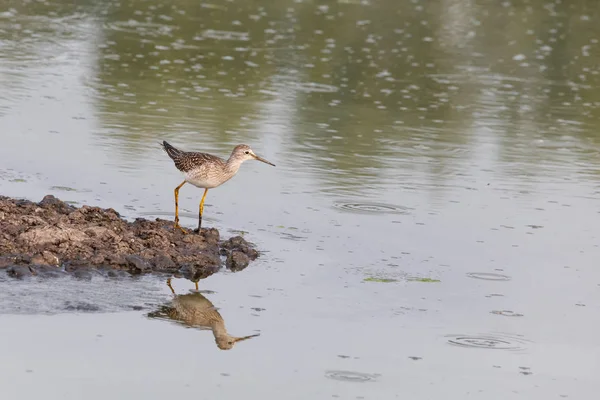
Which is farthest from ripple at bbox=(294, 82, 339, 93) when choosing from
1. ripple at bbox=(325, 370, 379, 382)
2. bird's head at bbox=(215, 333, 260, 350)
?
ripple at bbox=(325, 370, 379, 382)

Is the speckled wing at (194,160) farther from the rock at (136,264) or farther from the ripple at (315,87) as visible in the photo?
the ripple at (315,87)

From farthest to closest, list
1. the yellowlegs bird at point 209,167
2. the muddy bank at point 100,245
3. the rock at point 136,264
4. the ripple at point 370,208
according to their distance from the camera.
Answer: the ripple at point 370,208, the yellowlegs bird at point 209,167, the rock at point 136,264, the muddy bank at point 100,245

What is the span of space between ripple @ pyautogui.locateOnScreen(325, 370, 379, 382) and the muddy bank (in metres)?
2.49

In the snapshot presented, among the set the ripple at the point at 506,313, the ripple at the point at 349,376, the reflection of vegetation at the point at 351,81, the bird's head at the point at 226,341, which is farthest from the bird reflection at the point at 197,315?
the reflection of vegetation at the point at 351,81

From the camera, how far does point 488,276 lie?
11.6m

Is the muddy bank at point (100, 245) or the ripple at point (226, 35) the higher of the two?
the muddy bank at point (100, 245)

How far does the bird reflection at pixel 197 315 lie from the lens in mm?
9484

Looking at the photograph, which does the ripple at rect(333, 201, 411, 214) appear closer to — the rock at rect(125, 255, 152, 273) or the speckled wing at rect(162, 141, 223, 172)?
the speckled wing at rect(162, 141, 223, 172)

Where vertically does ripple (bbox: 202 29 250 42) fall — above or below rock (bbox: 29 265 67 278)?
below

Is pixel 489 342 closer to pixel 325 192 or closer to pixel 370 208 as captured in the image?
pixel 370 208

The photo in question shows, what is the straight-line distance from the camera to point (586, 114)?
2055cm

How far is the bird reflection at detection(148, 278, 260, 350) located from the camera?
31.1 ft

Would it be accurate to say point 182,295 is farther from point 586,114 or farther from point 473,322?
point 586,114

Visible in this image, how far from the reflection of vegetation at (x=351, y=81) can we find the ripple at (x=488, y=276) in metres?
3.08
